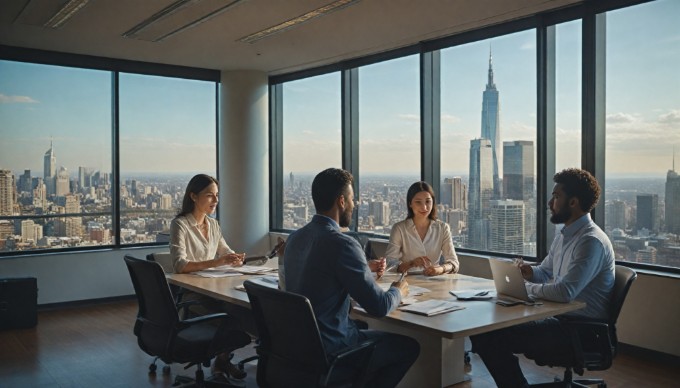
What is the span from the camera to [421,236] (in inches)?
191

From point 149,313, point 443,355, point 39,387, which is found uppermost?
point 149,313

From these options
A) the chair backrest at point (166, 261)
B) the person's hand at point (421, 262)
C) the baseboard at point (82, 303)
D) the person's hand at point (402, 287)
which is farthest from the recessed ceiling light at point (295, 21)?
the baseboard at point (82, 303)

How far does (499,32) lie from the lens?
19.5 ft

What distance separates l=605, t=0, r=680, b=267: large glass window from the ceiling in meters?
0.57

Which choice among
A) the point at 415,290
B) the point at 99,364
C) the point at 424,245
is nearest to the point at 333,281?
the point at 415,290

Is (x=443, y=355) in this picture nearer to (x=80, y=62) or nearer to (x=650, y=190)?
(x=650, y=190)

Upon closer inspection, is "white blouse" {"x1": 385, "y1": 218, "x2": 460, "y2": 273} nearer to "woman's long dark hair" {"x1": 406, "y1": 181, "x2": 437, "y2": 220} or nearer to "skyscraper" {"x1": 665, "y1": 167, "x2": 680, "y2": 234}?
"woman's long dark hair" {"x1": 406, "y1": 181, "x2": 437, "y2": 220}

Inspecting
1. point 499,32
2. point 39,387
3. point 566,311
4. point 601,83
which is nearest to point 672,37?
point 601,83

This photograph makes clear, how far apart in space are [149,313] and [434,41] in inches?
165

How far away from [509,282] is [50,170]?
5.79m

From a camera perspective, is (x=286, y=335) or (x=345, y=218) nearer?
(x=286, y=335)

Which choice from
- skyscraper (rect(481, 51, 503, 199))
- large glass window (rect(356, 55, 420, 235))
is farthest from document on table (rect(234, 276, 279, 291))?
large glass window (rect(356, 55, 420, 235))

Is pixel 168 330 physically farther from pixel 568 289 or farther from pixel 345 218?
pixel 568 289

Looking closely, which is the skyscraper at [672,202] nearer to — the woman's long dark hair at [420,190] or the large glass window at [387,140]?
the woman's long dark hair at [420,190]
